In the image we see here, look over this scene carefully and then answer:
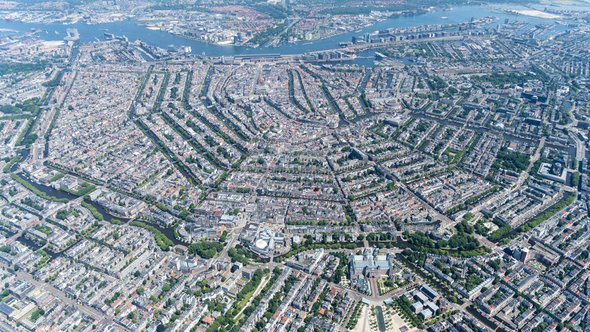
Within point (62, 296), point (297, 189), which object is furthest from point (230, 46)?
point (62, 296)

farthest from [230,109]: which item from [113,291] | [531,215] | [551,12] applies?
[551,12]

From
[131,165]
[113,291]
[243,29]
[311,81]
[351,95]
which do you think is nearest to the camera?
[113,291]

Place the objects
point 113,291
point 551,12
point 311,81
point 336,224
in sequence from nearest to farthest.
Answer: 1. point 113,291
2. point 336,224
3. point 311,81
4. point 551,12

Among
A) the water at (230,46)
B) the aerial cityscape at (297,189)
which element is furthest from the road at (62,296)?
the water at (230,46)

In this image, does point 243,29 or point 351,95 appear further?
point 243,29

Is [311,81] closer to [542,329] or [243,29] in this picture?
[243,29]

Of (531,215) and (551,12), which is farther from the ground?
(551,12)

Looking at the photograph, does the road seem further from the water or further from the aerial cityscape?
the water

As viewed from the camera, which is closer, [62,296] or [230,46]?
[62,296]

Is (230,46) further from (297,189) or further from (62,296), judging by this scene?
(62,296)
